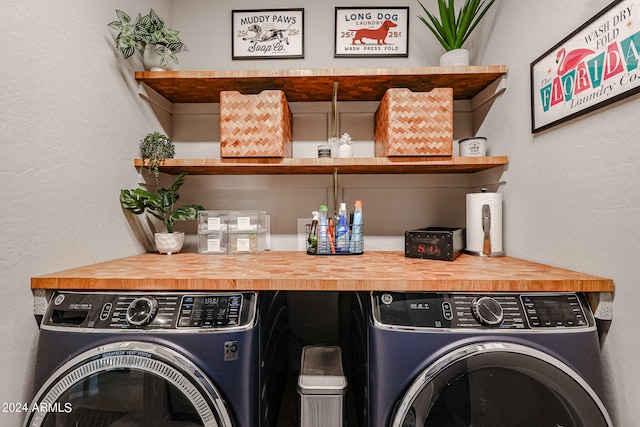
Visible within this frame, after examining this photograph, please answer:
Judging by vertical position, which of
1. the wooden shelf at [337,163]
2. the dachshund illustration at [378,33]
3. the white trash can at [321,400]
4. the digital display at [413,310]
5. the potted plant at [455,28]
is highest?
the dachshund illustration at [378,33]

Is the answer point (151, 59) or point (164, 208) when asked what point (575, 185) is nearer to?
point (164, 208)

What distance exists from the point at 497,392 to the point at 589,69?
1122 millimetres

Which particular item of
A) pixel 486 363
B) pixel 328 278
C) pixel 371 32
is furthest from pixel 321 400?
pixel 371 32

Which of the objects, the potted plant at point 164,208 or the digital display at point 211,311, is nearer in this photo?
the digital display at point 211,311

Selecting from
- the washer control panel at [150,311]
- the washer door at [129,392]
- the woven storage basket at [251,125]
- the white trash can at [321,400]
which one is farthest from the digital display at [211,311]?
the woven storage basket at [251,125]

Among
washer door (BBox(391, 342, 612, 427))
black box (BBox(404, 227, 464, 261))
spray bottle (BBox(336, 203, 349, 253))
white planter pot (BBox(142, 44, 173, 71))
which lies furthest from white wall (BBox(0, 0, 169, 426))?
black box (BBox(404, 227, 464, 261))

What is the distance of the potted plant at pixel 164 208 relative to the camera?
1456mm

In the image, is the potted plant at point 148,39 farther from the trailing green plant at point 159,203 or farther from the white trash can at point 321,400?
the white trash can at point 321,400

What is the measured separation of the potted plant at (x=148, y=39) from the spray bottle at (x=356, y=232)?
1.19 m

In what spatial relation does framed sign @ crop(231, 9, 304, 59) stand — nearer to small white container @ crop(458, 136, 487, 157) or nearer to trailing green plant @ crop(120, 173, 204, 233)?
trailing green plant @ crop(120, 173, 204, 233)

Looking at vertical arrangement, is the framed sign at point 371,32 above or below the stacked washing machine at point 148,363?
above

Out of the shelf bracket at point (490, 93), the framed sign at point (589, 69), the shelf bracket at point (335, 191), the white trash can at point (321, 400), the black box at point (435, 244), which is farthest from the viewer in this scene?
the shelf bracket at point (335, 191)

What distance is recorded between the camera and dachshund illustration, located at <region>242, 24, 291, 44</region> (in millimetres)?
1813

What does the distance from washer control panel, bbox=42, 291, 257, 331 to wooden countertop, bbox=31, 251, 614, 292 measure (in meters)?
0.03
